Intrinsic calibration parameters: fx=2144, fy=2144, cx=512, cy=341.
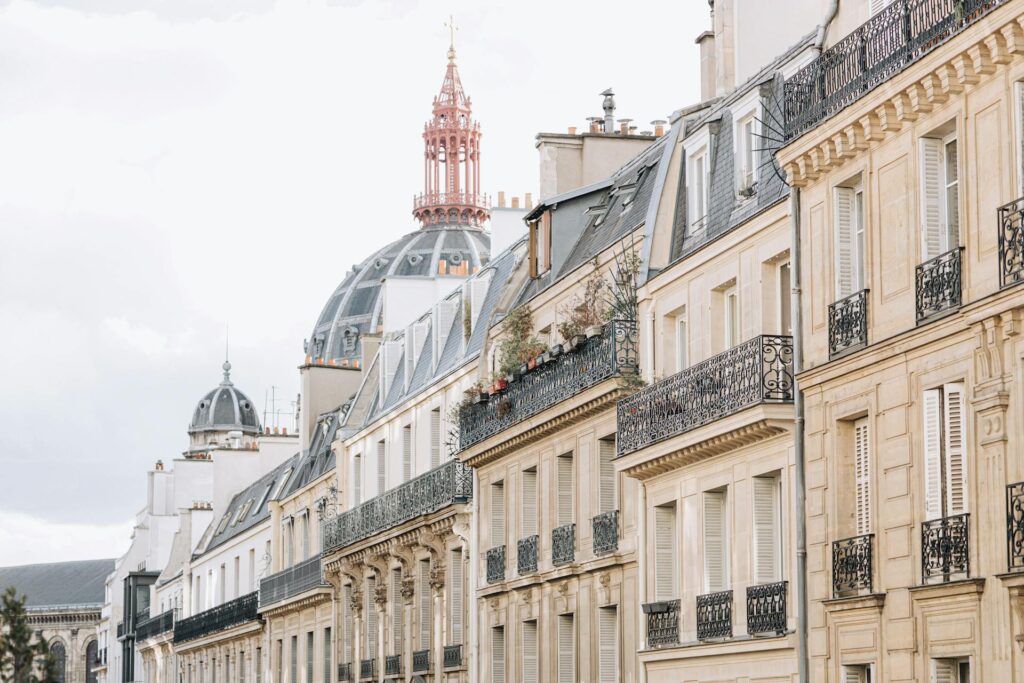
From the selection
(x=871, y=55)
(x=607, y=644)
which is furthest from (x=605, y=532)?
(x=871, y=55)

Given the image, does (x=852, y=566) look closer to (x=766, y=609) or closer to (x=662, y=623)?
(x=766, y=609)

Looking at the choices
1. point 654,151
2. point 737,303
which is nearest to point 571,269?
point 654,151

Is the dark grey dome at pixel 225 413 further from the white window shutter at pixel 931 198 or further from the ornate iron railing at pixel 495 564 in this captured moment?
the white window shutter at pixel 931 198

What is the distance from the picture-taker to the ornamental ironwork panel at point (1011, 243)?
18.2 metres

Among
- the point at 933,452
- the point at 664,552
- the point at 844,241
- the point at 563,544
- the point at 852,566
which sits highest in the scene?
the point at 844,241

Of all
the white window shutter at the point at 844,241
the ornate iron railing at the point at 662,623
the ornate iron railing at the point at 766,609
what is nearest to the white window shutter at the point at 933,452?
the white window shutter at the point at 844,241

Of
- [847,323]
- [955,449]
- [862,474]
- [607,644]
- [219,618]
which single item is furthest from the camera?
[219,618]

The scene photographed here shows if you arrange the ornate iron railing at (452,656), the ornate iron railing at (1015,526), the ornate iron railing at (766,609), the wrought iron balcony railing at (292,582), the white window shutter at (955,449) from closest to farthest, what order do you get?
the ornate iron railing at (1015,526) → the white window shutter at (955,449) → the ornate iron railing at (766,609) → the ornate iron railing at (452,656) → the wrought iron balcony railing at (292,582)

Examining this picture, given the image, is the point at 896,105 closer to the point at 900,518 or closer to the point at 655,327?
the point at 900,518

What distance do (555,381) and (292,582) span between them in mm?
21456

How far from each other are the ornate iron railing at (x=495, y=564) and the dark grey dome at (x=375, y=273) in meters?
81.8

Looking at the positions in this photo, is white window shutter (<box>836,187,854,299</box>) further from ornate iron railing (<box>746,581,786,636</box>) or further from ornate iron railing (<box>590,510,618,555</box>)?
ornate iron railing (<box>590,510,618,555</box>)

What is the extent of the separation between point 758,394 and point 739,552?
2.24 m

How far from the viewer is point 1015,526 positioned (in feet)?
59.0
